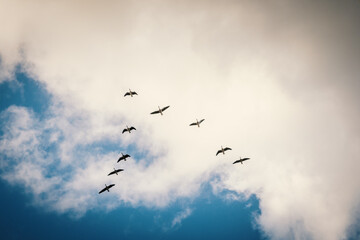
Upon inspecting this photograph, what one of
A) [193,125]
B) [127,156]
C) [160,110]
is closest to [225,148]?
[193,125]

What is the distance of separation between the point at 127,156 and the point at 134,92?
59.8ft

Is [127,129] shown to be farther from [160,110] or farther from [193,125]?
[193,125]

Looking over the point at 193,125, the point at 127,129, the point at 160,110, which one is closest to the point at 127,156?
the point at 127,129

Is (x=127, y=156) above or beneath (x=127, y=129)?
beneath

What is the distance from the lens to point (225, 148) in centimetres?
6538

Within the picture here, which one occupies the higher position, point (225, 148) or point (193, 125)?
point (193, 125)

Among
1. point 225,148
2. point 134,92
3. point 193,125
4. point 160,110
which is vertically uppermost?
point 134,92

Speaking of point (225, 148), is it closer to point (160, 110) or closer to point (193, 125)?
point (193, 125)

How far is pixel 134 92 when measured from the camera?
6388 centimetres

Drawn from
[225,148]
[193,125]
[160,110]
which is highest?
[160,110]

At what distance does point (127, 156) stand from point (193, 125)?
68.5ft

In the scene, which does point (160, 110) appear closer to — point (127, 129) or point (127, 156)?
point (127, 129)

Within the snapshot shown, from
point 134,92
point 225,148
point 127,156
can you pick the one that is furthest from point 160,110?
point 225,148

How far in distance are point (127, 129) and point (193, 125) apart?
1913 cm
